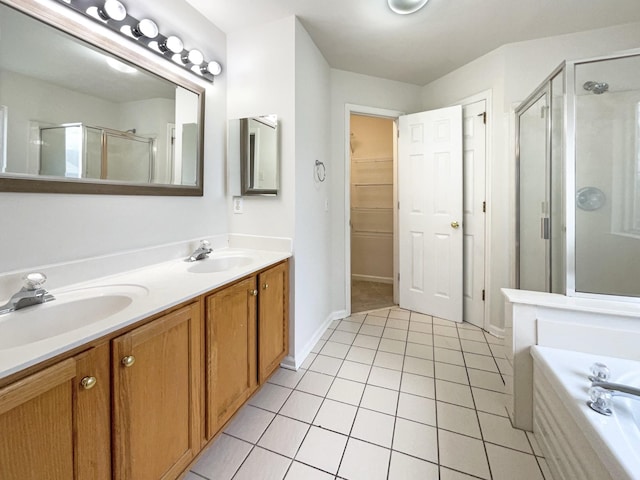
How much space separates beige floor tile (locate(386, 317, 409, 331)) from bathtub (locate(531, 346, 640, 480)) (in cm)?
131

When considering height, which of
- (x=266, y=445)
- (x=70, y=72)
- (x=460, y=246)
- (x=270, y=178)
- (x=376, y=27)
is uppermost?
(x=376, y=27)

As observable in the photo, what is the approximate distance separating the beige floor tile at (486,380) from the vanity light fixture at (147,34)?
265 cm

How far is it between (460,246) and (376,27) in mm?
1980

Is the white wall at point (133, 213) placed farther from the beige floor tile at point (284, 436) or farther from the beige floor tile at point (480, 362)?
the beige floor tile at point (480, 362)

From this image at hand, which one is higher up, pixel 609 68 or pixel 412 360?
pixel 609 68

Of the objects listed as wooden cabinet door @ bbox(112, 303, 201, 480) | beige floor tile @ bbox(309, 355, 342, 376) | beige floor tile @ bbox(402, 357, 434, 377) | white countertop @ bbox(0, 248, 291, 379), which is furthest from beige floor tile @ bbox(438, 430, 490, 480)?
white countertop @ bbox(0, 248, 291, 379)

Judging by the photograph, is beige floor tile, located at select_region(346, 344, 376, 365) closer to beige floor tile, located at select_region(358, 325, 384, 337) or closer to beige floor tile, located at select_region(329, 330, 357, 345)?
beige floor tile, located at select_region(329, 330, 357, 345)

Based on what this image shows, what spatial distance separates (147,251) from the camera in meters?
1.51

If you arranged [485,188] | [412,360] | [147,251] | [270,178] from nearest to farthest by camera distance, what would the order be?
[147,251], [270,178], [412,360], [485,188]

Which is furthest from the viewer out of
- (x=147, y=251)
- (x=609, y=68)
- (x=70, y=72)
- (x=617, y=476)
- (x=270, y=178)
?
(x=270, y=178)

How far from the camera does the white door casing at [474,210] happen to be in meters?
2.61

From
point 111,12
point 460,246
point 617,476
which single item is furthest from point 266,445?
point 460,246

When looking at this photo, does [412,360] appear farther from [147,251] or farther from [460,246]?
[147,251]

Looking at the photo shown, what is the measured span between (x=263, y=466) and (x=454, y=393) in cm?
117
